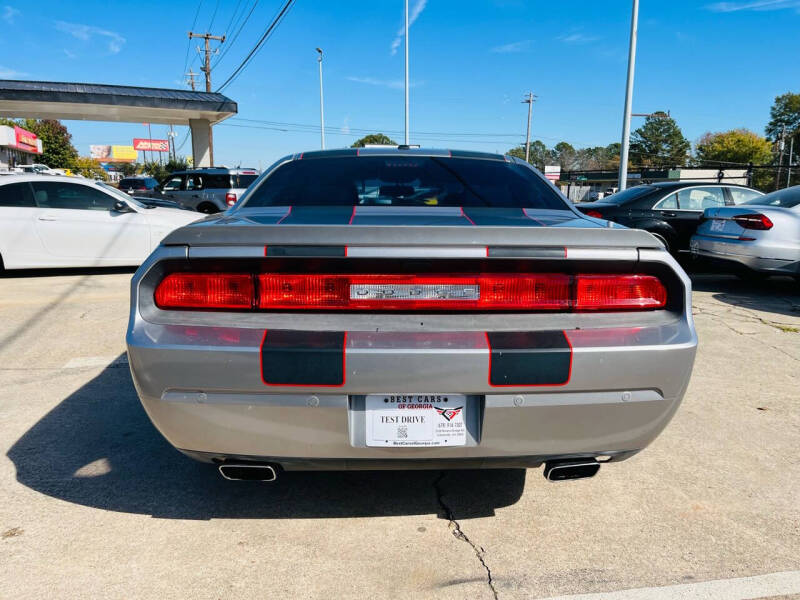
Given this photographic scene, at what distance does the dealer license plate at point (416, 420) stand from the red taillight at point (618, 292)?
0.58m

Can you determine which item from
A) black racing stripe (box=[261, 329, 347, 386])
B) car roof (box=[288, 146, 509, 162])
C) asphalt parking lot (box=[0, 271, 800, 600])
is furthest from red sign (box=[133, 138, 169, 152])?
black racing stripe (box=[261, 329, 347, 386])

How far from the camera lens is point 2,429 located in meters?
3.28

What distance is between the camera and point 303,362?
1901 mm

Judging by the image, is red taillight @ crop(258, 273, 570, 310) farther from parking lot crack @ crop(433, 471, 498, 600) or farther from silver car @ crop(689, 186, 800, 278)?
silver car @ crop(689, 186, 800, 278)

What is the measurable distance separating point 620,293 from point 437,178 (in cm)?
129

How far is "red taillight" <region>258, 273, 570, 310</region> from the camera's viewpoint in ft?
6.76

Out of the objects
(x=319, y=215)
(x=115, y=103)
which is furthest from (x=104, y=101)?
(x=319, y=215)

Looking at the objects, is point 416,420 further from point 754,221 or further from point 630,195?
point 630,195

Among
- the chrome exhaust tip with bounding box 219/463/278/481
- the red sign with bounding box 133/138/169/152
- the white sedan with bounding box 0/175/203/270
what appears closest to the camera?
the chrome exhaust tip with bounding box 219/463/278/481

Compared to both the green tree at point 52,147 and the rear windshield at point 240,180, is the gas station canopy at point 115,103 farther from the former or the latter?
the green tree at point 52,147

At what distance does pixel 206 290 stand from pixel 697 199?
856 centimetres

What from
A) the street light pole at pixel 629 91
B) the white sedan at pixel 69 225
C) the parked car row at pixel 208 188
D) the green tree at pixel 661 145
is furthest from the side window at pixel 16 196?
the green tree at pixel 661 145

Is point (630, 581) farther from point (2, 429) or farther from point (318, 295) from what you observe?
point (2, 429)

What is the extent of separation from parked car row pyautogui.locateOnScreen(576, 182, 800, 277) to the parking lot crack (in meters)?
5.40
